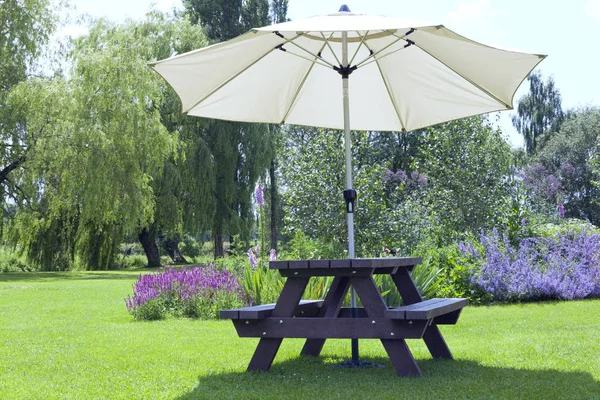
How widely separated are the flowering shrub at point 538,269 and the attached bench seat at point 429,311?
4.83 metres

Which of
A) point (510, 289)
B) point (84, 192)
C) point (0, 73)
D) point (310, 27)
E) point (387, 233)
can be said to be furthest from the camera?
point (0, 73)

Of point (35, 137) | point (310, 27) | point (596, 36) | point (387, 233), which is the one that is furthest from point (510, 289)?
point (596, 36)

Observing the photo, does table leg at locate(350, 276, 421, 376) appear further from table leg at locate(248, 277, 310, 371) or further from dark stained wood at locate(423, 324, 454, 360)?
dark stained wood at locate(423, 324, 454, 360)

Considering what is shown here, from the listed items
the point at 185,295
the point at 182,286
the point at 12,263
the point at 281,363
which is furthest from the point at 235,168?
the point at 281,363

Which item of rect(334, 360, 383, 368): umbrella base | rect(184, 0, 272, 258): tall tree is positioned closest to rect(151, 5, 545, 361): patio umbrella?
rect(334, 360, 383, 368): umbrella base

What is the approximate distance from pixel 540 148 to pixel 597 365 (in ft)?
126

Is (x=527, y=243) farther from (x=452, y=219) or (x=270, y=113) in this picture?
(x=270, y=113)

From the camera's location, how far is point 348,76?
5.80 meters

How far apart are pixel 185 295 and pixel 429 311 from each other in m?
5.44

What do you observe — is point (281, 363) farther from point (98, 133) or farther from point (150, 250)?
point (150, 250)

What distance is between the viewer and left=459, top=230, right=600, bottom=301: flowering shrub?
1015 centimetres

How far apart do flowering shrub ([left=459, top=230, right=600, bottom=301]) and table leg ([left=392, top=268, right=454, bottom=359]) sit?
4827 mm

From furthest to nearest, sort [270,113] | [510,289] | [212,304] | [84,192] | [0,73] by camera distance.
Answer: [0,73]
[84,192]
[510,289]
[212,304]
[270,113]

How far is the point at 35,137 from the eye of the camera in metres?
20.4
